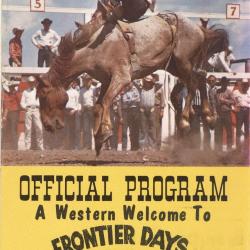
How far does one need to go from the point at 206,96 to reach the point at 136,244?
3.45 feet

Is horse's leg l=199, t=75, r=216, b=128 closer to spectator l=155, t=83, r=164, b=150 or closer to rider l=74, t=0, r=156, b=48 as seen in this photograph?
spectator l=155, t=83, r=164, b=150

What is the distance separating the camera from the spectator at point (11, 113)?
12.6 ft

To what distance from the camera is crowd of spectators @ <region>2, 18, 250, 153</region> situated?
12.8ft

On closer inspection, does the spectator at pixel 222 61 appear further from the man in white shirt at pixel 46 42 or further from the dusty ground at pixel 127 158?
the man in white shirt at pixel 46 42

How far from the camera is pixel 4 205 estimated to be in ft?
12.5

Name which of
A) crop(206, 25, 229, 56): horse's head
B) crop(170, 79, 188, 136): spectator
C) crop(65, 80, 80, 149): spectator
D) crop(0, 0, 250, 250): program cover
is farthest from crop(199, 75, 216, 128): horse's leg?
crop(65, 80, 80, 149): spectator

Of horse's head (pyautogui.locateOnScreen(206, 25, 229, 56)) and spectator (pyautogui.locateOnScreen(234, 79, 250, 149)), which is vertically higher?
horse's head (pyautogui.locateOnScreen(206, 25, 229, 56))

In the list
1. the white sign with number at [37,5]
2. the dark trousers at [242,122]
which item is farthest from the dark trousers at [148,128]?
the white sign with number at [37,5]

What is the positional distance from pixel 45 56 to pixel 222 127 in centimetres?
123

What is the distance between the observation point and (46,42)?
391 centimetres

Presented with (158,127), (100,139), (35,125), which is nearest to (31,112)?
(35,125)

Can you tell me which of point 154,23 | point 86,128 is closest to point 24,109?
point 86,128

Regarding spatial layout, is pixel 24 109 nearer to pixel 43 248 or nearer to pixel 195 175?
pixel 43 248

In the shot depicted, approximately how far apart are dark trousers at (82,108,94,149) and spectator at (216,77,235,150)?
83cm
